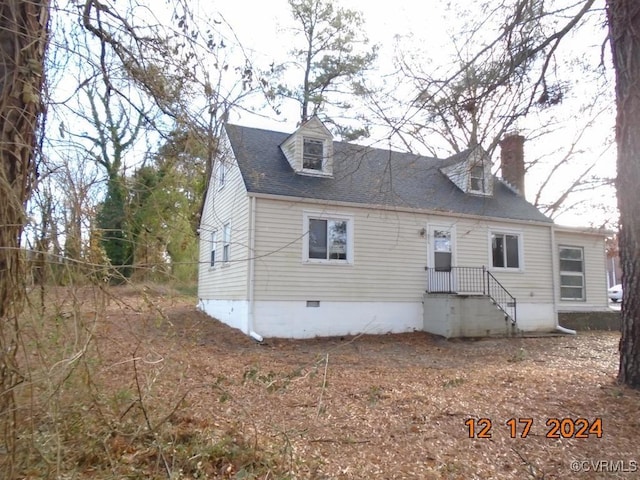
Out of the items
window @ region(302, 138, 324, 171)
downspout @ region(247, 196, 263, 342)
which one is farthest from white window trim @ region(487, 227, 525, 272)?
downspout @ region(247, 196, 263, 342)

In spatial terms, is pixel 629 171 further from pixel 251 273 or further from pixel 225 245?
pixel 225 245

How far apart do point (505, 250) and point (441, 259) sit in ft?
7.96

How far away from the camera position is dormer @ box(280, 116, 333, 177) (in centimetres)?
1229

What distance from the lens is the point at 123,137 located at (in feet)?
12.3

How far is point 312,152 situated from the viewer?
12.6 metres

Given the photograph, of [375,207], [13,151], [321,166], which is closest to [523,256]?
[375,207]

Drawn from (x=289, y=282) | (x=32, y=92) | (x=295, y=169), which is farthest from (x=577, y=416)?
(x=295, y=169)

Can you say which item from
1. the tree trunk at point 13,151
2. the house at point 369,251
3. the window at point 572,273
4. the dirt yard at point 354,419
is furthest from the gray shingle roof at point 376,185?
the tree trunk at point 13,151

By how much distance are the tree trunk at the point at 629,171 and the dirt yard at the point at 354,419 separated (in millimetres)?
579

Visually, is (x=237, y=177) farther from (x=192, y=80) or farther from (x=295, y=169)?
(x=192, y=80)

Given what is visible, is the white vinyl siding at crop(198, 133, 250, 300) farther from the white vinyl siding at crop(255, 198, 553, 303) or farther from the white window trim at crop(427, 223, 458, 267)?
the white window trim at crop(427, 223, 458, 267)

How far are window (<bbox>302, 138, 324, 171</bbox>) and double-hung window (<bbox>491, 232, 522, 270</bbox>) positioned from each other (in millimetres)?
5945

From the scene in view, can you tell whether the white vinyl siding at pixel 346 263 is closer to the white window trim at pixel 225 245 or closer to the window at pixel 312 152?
the window at pixel 312 152

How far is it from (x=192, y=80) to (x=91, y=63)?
0.75 metres
